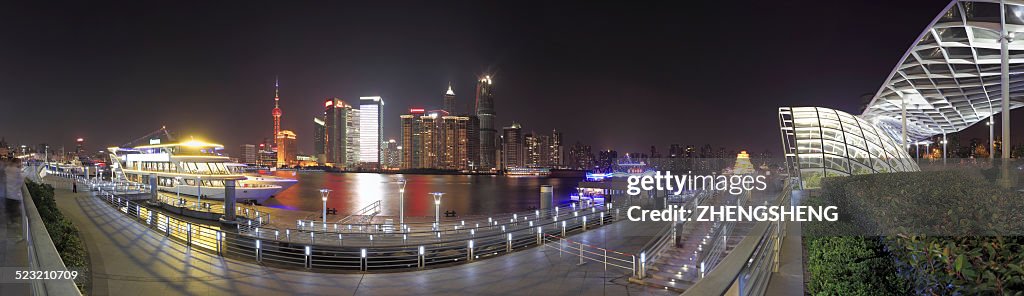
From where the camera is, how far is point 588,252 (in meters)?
11.7

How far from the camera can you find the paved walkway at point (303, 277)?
8.39 metres

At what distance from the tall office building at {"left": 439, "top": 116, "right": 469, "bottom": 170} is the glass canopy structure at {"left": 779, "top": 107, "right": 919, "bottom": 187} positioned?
153 m

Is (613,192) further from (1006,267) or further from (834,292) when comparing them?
(1006,267)

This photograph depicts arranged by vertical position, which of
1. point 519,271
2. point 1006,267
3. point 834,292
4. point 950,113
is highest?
point 950,113

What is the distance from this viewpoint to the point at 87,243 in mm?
10812

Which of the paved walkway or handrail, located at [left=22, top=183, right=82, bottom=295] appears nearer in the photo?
handrail, located at [left=22, top=183, right=82, bottom=295]

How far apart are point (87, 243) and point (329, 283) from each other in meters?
6.45

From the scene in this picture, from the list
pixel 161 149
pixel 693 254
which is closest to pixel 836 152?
pixel 693 254

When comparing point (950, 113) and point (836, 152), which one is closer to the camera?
point (836, 152)

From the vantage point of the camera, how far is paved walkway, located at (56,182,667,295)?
8.39 meters

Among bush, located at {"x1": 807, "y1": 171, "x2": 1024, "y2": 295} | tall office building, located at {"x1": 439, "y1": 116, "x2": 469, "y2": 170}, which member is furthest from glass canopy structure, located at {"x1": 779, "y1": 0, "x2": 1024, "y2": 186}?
tall office building, located at {"x1": 439, "y1": 116, "x2": 469, "y2": 170}

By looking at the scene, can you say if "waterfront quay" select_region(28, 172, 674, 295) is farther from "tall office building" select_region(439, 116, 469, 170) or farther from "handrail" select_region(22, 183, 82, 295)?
"tall office building" select_region(439, 116, 469, 170)

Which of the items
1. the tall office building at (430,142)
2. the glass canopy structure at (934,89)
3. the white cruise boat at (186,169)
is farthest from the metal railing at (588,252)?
the tall office building at (430,142)

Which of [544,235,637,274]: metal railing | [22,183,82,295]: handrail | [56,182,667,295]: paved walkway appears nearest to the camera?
[22,183,82,295]: handrail
